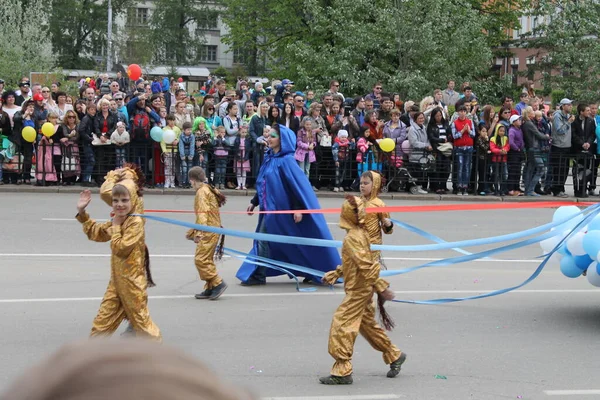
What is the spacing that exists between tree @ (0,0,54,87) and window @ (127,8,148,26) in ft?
68.4

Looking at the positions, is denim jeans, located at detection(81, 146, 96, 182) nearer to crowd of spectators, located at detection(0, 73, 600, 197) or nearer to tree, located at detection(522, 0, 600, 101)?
crowd of spectators, located at detection(0, 73, 600, 197)

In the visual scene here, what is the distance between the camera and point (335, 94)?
2072cm

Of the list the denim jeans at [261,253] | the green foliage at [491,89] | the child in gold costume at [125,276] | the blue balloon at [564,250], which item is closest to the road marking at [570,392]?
the blue balloon at [564,250]

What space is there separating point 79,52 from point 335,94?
2266 inches

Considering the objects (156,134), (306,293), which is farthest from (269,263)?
(156,134)

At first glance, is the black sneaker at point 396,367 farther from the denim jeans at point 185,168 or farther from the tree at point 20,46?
the tree at point 20,46

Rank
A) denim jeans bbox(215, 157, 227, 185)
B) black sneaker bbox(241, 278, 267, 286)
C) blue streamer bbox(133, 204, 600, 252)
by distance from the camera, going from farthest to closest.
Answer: denim jeans bbox(215, 157, 227, 185)
black sneaker bbox(241, 278, 267, 286)
blue streamer bbox(133, 204, 600, 252)

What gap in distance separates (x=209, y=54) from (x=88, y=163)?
67477mm

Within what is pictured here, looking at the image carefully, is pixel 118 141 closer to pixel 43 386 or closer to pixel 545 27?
pixel 43 386

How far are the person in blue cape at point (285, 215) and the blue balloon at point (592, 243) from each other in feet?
10.7

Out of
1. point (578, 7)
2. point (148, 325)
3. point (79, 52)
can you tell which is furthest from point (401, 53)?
point (79, 52)

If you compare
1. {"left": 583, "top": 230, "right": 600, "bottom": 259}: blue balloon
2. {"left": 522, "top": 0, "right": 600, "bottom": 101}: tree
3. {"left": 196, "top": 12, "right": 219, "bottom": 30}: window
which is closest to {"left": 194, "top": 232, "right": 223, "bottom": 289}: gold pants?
{"left": 583, "top": 230, "right": 600, "bottom": 259}: blue balloon

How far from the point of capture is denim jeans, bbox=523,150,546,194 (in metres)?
20.5

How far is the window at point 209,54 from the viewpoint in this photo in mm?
84750
